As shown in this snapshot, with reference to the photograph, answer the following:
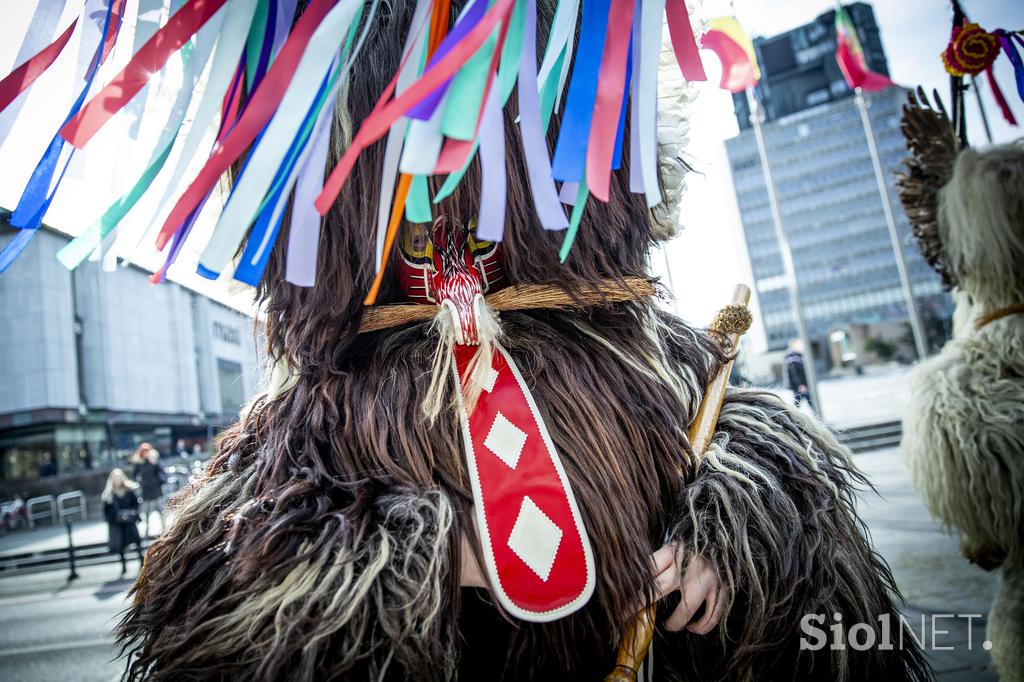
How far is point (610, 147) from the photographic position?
31.2 inches

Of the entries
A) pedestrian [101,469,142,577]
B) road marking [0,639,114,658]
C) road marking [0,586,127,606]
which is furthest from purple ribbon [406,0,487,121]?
pedestrian [101,469,142,577]

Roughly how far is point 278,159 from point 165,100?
307 mm

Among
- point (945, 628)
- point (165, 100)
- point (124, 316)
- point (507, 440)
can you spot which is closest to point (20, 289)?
point (124, 316)

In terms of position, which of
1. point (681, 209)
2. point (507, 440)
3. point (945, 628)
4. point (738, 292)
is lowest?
point (945, 628)

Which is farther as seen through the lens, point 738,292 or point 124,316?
point 124,316

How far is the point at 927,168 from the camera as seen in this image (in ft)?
6.07

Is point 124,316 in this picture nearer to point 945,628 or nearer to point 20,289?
point 20,289

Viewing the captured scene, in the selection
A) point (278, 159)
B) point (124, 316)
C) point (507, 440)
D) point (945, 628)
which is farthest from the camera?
point (124, 316)

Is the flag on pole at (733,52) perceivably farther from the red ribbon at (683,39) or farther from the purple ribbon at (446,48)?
the purple ribbon at (446,48)

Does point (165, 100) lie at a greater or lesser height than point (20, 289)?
lesser

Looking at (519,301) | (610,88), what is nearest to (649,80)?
(610,88)

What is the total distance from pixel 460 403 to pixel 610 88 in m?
0.48

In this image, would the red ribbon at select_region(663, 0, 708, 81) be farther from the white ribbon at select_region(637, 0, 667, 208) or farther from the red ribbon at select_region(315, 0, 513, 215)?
the red ribbon at select_region(315, 0, 513, 215)

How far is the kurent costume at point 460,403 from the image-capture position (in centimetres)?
71
